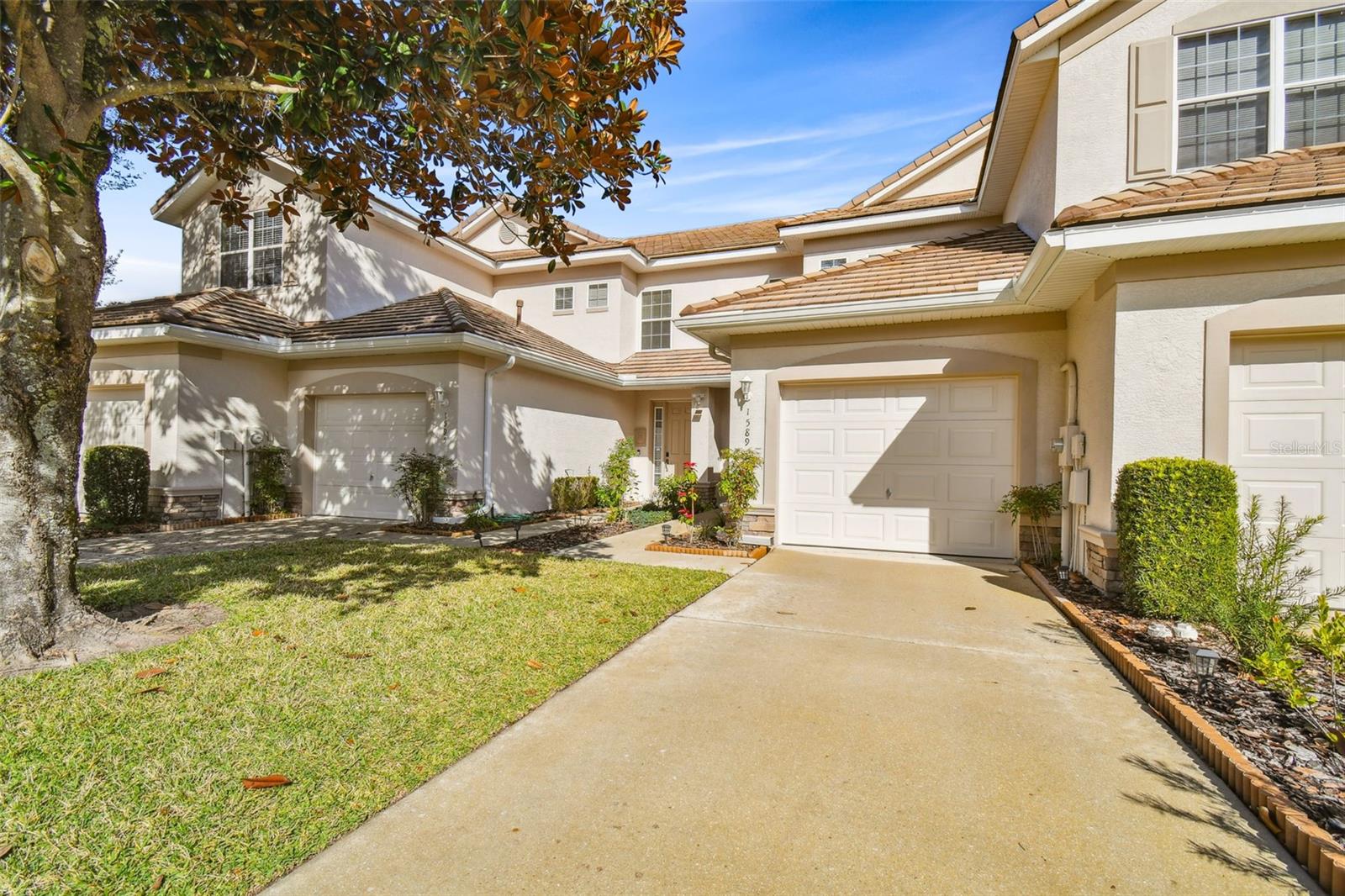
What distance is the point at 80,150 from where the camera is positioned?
444 cm

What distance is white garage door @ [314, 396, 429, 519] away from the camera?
11.9 meters

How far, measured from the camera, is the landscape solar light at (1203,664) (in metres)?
3.63

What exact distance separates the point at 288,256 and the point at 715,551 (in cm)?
1125

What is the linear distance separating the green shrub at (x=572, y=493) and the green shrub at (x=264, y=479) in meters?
5.38

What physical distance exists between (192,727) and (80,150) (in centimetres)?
416

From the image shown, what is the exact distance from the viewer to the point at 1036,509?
759 cm

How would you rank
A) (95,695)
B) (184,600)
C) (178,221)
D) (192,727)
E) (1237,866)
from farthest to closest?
(178,221) → (184,600) → (95,695) → (192,727) → (1237,866)

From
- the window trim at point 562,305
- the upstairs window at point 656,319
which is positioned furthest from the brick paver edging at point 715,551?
the window trim at point 562,305

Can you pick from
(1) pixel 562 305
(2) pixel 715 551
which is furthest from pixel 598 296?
(2) pixel 715 551

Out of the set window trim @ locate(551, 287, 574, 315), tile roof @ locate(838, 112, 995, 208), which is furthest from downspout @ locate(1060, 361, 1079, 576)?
window trim @ locate(551, 287, 574, 315)

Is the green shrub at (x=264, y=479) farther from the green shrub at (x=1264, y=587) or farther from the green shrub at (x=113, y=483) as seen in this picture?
the green shrub at (x=1264, y=587)

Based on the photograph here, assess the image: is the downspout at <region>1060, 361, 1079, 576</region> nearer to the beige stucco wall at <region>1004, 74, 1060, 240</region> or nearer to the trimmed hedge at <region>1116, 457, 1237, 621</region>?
the trimmed hedge at <region>1116, 457, 1237, 621</region>

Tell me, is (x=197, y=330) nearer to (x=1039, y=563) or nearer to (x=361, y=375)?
(x=361, y=375)

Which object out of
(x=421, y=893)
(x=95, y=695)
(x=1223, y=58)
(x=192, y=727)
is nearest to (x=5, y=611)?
(x=95, y=695)
